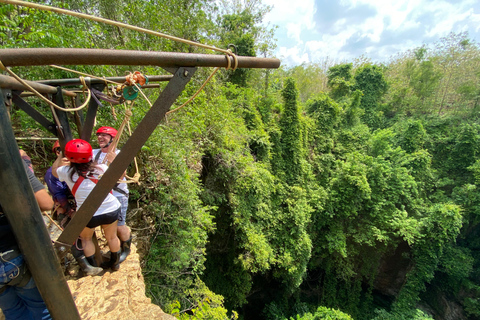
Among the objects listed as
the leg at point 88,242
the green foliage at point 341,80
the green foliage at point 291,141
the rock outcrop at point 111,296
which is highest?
the green foliage at point 341,80

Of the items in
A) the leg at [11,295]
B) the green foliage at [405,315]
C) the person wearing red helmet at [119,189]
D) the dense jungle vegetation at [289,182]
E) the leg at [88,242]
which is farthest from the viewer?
the green foliage at [405,315]

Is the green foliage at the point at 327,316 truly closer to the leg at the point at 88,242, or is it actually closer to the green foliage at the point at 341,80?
the leg at the point at 88,242

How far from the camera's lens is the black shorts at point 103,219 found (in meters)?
1.92

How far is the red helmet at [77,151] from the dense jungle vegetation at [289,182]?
1.91 m

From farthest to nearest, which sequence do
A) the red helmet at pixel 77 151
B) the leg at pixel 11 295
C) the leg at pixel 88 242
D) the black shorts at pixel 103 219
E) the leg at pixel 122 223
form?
the leg at pixel 122 223 → the leg at pixel 88 242 → the black shorts at pixel 103 219 → the red helmet at pixel 77 151 → the leg at pixel 11 295

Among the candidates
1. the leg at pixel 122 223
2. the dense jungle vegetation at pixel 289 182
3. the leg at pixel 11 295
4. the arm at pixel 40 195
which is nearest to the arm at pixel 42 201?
the arm at pixel 40 195

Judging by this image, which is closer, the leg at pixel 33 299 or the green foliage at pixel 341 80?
the leg at pixel 33 299

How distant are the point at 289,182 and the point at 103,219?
31.2ft

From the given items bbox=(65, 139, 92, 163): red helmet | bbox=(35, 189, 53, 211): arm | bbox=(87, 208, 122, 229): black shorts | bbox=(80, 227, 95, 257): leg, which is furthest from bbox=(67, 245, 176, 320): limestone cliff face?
bbox=(65, 139, 92, 163): red helmet

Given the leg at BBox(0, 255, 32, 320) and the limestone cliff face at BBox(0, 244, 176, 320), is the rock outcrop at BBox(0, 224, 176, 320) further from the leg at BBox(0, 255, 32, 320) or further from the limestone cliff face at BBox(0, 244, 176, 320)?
the leg at BBox(0, 255, 32, 320)

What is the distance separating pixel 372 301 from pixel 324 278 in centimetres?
426

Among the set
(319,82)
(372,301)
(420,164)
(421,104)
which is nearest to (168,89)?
(420,164)

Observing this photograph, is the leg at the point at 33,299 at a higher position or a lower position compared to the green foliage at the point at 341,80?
lower

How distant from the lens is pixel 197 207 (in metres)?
4.25
